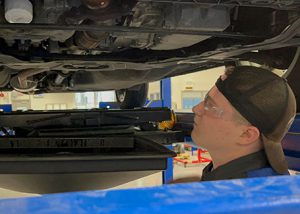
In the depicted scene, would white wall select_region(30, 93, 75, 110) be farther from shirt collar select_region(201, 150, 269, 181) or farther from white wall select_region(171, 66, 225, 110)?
shirt collar select_region(201, 150, 269, 181)

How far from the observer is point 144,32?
117cm

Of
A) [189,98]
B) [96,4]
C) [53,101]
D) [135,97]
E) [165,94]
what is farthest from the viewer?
[189,98]

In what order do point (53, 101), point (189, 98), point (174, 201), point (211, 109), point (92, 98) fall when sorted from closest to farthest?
point (174, 201), point (211, 109), point (92, 98), point (53, 101), point (189, 98)

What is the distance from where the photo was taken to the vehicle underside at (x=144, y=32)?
1.03 m

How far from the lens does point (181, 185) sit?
0.45 m

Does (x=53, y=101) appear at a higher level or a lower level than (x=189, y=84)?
lower

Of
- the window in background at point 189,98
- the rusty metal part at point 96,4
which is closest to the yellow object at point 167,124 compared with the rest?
the rusty metal part at point 96,4

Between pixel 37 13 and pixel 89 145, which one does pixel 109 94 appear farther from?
pixel 37 13

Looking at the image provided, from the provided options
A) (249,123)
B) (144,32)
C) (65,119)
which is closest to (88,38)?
(144,32)

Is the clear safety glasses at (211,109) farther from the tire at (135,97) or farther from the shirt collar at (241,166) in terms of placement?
the tire at (135,97)

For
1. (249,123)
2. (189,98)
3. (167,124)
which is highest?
(249,123)

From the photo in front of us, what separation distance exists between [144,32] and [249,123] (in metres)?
0.45

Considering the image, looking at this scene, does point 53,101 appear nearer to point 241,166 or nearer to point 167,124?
point 167,124

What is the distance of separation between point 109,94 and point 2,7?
5.28 metres
